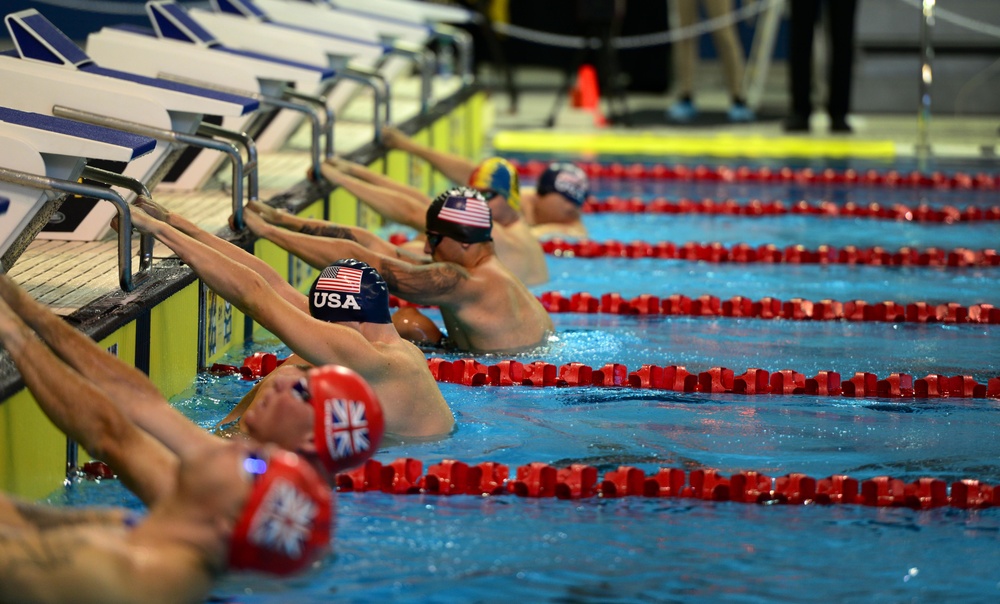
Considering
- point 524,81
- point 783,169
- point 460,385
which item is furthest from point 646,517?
point 524,81

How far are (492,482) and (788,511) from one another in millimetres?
770

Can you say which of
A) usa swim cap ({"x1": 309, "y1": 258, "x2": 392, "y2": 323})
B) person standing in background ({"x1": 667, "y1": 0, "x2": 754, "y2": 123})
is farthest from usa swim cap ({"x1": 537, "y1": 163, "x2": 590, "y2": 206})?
person standing in background ({"x1": 667, "y1": 0, "x2": 754, "y2": 123})

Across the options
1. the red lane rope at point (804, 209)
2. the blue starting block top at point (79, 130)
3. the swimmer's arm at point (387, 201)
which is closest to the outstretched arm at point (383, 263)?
the blue starting block top at point (79, 130)

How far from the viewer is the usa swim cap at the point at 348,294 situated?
13.0 feet

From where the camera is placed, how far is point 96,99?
16.7ft

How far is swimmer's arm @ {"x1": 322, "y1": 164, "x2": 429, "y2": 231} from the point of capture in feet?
20.0

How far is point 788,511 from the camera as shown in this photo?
3.77m

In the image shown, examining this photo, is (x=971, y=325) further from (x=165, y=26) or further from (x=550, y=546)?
(x=165, y=26)

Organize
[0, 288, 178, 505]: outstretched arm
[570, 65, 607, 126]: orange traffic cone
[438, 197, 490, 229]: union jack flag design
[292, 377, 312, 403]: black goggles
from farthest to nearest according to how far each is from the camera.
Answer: [570, 65, 607, 126]: orange traffic cone → [438, 197, 490, 229]: union jack flag design → [292, 377, 312, 403]: black goggles → [0, 288, 178, 505]: outstretched arm

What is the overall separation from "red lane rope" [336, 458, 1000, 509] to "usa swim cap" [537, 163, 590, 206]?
3572mm

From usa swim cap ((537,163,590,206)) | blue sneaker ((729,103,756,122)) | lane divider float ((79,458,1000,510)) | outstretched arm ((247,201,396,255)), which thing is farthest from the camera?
blue sneaker ((729,103,756,122))

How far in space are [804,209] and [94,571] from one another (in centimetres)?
711

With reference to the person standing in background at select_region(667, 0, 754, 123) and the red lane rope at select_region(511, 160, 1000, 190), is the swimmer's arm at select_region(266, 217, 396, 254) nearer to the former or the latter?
the red lane rope at select_region(511, 160, 1000, 190)

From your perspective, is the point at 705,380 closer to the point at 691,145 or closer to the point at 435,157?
the point at 435,157
